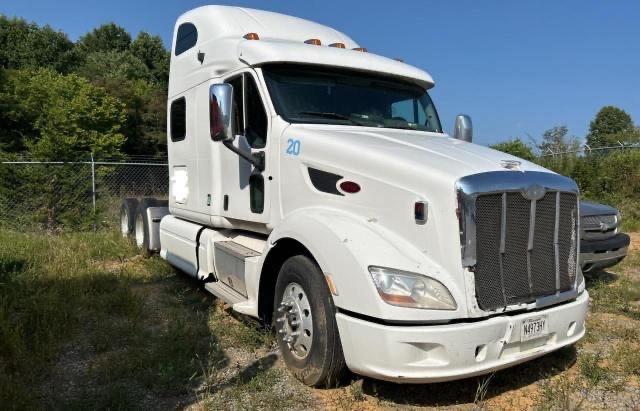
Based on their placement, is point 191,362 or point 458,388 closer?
point 458,388

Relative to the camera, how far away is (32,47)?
4441cm

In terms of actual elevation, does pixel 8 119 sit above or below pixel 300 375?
above

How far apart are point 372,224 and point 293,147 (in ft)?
3.91

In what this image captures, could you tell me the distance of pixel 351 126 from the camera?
187 inches

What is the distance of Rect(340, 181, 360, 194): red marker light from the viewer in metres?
3.94

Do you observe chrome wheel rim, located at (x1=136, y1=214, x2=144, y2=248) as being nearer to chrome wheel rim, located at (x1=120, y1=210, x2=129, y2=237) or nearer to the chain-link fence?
chrome wheel rim, located at (x1=120, y1=210, x2=129, y2=237)

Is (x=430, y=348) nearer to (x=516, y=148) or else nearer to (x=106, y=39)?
(x=516, y=148)

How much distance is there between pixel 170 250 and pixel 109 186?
889cm

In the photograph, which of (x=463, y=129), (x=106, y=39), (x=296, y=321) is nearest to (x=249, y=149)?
(x=296, y=321)

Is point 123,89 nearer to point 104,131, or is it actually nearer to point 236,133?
point 104,131

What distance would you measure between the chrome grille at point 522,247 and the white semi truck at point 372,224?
0.04 ft

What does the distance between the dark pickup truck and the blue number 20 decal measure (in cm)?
418

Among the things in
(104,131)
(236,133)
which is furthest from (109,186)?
(104,131)

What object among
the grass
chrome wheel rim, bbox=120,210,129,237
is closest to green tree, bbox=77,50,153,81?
chrome wheel rim, bbox=120,210,129,237
